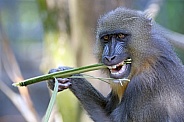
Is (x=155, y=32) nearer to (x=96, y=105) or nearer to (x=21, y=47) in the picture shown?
(x=96, y=105)

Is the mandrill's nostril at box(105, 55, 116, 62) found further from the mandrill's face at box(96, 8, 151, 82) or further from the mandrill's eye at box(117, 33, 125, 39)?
the mandrill's eye at box(117, 33, 125, 39)

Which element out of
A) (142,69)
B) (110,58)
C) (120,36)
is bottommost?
(142,69)

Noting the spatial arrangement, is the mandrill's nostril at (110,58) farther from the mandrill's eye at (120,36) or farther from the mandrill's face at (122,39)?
the mandrill's eye at (120,36)

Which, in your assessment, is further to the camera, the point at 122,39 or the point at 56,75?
the point at 122,39

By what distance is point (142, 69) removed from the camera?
3.97 metres

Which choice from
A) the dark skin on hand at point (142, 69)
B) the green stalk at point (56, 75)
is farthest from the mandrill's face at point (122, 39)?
the green stalk at point (56, 75)

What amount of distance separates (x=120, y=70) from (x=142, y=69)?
0.24 m

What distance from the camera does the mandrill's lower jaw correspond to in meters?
3.77

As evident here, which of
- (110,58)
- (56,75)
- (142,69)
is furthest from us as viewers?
(142,69)

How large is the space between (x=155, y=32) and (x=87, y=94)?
823 millimetres

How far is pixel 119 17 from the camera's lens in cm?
404

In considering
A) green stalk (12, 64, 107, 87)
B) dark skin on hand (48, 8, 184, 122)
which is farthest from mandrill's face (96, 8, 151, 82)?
green stalk (12, 64, 107, 87)

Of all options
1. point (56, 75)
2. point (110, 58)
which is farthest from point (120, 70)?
point (56, 75)

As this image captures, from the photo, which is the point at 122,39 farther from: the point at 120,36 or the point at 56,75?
the point at 56,75
